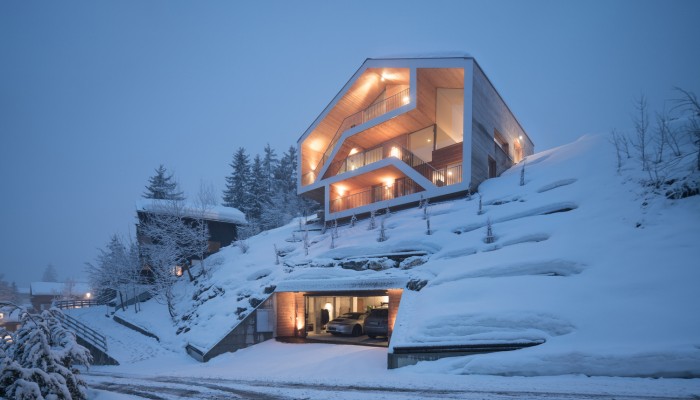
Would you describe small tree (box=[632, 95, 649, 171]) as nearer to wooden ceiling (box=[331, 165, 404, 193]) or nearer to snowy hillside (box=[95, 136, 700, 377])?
snowy hillside (box=[95, 136, 700, 377])

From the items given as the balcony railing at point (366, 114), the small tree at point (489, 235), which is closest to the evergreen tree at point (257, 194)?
the balcony railing at point (366, 114)

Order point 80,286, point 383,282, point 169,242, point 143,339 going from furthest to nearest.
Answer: point 80,286, point 169,242, point 143,339, point 383,282

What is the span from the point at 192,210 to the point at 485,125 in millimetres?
22693

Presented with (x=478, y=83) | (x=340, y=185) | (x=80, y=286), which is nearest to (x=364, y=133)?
(x=340, y=185)

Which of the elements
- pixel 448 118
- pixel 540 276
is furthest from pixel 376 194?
pixel 540 276

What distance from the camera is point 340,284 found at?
15133 millimetres

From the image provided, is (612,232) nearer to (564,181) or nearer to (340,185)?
(564,181)

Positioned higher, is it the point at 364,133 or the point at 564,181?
the point at 364,133

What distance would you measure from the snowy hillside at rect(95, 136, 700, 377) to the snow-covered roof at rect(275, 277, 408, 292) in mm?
228

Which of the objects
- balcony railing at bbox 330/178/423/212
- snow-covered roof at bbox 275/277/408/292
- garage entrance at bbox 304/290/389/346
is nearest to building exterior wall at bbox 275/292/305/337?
garage entrance at bbox 304/290/389/346

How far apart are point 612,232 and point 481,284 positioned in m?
4.58

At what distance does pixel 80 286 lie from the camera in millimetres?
119500

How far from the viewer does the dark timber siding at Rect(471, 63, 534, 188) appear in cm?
2127

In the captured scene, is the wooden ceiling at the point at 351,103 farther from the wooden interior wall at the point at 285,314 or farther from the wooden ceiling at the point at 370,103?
the wooden interior wall at the point at 285,314
